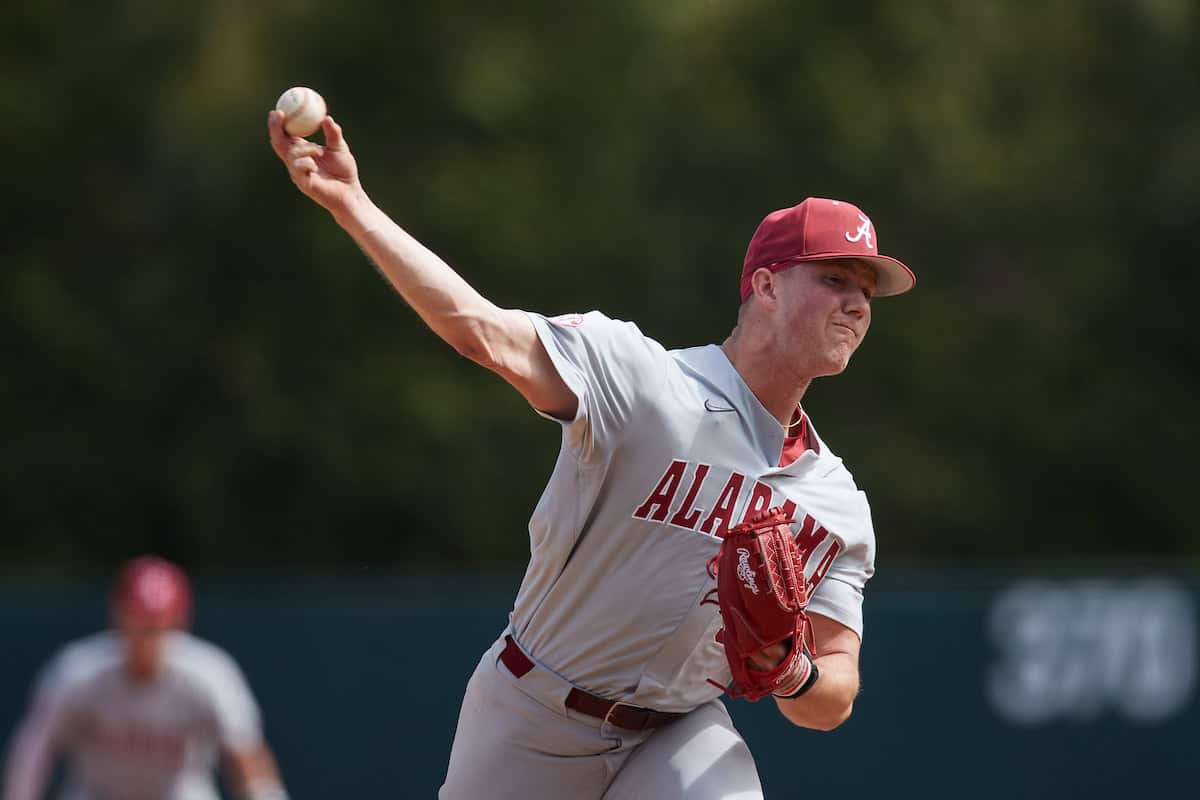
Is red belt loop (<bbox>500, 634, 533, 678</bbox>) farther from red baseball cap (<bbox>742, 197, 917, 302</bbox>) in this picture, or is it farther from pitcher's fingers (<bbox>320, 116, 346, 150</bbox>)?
pitcher's fingers (<bbox>320, 116, 346, 150</bbox>)

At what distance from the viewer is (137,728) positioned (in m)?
7.64

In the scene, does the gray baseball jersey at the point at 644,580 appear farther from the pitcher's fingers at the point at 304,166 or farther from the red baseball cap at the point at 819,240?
the pitcher's fingers at the point at 304,166

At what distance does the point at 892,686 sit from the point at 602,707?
5632 millimetres

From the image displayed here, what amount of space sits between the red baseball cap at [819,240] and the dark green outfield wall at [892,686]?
5.37 meters

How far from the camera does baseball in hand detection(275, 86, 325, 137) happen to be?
3168mm

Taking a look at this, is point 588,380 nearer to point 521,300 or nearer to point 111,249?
point 521,300

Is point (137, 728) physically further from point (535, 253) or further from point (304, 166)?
point (535, 253)

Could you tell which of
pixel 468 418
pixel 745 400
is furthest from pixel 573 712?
pixel 468 418

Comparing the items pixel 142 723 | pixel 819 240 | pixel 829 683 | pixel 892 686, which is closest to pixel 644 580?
pixel 829 683

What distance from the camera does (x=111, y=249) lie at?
15.8 meters

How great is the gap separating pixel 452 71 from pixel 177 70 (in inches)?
100

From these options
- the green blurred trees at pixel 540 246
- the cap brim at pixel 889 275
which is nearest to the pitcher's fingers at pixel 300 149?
the cap brim at pixel 889 275

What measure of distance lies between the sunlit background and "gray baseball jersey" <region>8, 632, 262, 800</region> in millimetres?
7296

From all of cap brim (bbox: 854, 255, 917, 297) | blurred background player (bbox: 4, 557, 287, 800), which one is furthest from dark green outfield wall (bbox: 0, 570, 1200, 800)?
cap brim (bbox: 854, 255, 917, 297)
